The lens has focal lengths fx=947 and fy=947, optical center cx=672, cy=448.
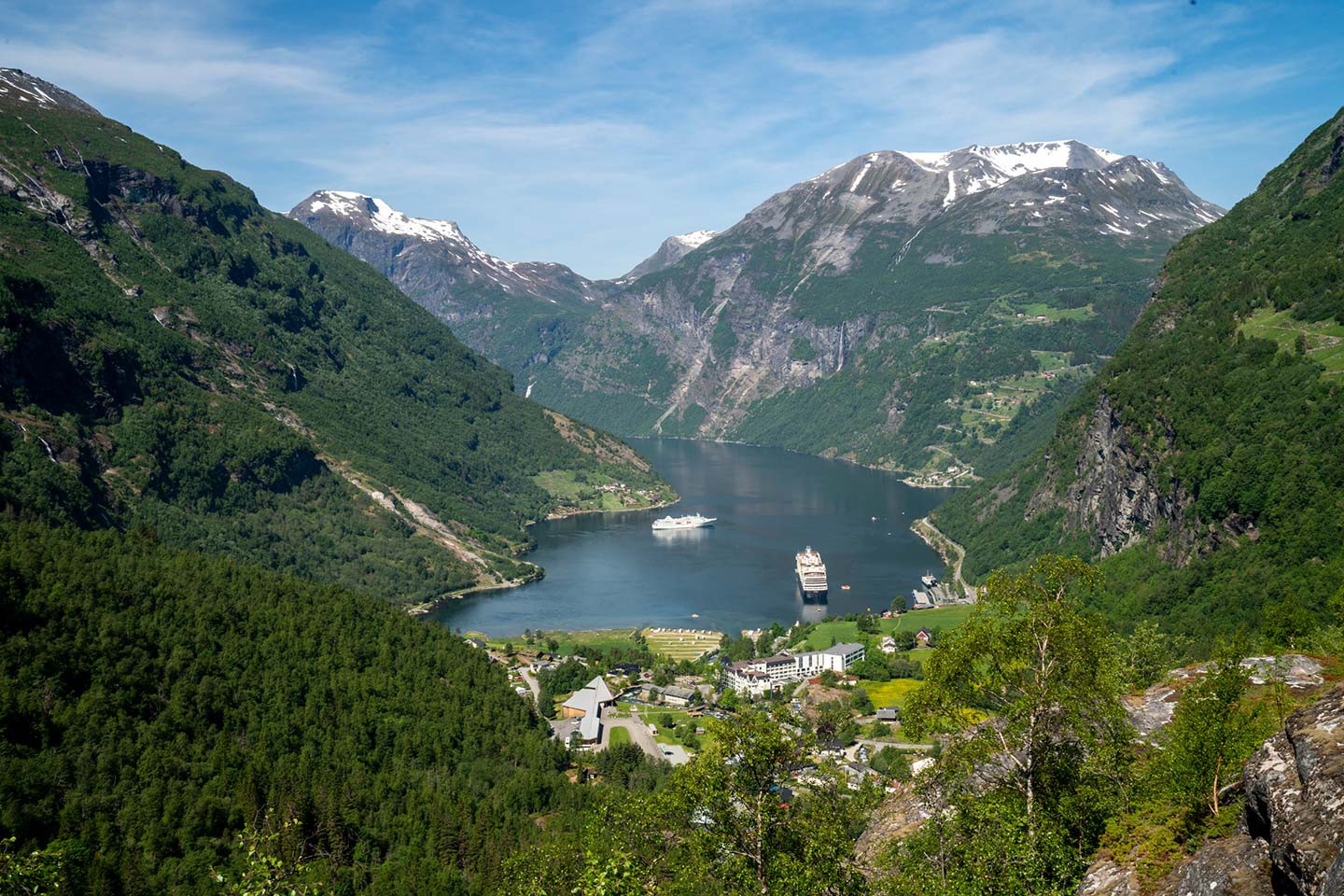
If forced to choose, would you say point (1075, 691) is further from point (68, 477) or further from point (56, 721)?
point (68, 477)

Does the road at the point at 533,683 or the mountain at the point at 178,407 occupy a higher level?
the mountain at the point at 178,407

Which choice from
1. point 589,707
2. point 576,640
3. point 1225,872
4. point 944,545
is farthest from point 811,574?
point 1225,872

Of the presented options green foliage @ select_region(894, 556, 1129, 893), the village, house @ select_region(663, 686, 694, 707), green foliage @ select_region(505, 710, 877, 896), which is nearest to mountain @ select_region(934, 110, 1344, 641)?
the village

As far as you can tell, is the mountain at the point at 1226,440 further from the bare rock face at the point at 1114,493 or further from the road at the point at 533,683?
the road at the point at 533,683

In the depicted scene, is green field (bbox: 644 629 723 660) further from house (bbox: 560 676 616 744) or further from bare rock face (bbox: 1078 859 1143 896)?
bare rock face (bbox: 1078 859 1143 896)

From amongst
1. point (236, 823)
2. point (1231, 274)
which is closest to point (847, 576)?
point (1231, 274)

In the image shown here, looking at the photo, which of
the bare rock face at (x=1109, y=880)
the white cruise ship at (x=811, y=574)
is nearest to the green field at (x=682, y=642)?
the white cruise ship at (x=811, y=574)

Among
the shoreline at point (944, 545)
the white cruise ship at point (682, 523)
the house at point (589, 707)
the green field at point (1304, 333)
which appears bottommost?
the house at point (589, 707)
